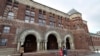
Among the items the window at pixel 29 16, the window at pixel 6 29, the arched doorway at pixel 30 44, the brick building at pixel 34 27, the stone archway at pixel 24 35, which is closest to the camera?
the window at pixel 6 29

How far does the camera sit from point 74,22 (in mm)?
24406

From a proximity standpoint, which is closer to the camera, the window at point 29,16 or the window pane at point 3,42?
the window pane at point 3,42

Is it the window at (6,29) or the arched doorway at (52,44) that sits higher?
the window at (6,29)

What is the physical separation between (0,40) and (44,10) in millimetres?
11599

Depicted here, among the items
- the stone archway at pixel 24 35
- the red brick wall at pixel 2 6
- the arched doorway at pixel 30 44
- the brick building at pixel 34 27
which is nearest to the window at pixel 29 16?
the brick building at pixel 34 27

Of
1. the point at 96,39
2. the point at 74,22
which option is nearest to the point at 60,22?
the point at 74,22

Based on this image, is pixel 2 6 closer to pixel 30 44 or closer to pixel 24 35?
pixel 24 35

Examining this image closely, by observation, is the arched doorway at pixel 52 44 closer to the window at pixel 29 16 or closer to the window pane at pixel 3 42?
the window at pixel 29 16

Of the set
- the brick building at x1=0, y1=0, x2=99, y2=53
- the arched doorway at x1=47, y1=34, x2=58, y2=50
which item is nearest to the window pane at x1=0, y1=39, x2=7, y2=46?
the brick building at x1=0, y1=0, x2=99, y2=53

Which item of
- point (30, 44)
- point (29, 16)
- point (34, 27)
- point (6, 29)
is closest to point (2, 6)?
point (6, 29)

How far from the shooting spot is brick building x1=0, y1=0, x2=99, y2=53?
13.6 m

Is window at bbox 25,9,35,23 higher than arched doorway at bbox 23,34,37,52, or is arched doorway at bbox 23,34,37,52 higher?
window at bbox 25,9,35,23

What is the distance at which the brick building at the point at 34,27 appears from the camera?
13.6 metres

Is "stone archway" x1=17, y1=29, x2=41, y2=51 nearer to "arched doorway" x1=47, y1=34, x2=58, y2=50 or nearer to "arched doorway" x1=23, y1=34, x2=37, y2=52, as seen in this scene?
"arched doorway" x1=23, y1=34, x2=37, y2=52
